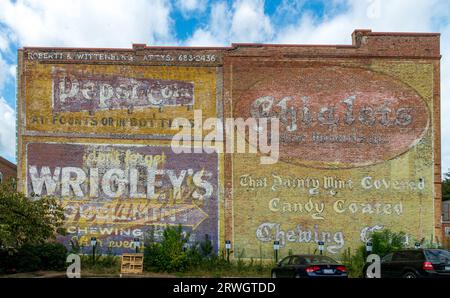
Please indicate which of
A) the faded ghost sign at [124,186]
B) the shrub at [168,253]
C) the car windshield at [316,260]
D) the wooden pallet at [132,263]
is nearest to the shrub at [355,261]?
the car windshield at [316,260]

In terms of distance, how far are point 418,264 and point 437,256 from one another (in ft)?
2.16

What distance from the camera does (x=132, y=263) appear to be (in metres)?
21.0

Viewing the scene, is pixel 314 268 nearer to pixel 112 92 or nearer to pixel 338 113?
pixel 338 113

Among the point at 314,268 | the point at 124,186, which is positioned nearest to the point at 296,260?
the point at 314,268

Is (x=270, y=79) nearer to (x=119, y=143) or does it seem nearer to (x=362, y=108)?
(x=362, y=108)

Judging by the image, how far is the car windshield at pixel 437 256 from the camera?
14.0 metres

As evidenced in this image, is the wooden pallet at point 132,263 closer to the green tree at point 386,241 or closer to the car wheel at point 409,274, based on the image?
the green tree at point 386,241

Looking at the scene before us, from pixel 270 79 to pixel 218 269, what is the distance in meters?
9.79

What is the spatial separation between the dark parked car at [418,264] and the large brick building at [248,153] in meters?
7.23

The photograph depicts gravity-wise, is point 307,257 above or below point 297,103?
below

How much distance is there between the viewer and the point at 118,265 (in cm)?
2192

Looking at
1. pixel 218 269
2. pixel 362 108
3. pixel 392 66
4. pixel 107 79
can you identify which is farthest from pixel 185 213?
pixel 392 66

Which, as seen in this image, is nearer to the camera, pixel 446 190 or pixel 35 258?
pixel 35 258
